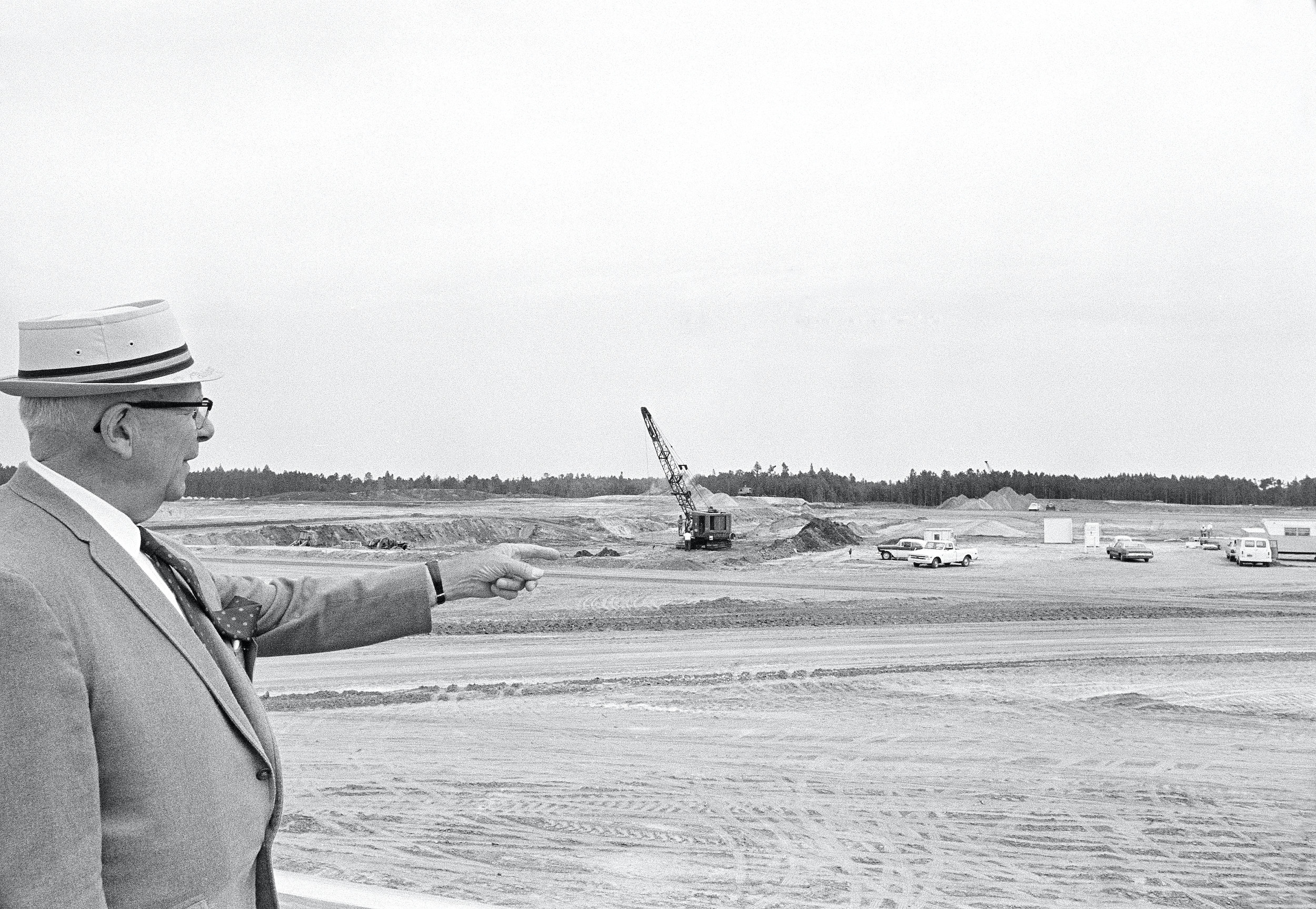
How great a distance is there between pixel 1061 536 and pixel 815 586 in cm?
2191

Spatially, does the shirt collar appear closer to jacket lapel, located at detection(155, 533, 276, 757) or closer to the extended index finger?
jacket lapel, located at detection(155, 533, 276, 757)

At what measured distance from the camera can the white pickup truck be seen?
117 feet

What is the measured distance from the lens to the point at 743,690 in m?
13.5

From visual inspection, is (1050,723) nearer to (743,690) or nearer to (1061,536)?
(743,690)

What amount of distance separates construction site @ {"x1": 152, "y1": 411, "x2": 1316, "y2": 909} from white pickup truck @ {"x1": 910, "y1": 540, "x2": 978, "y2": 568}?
323 inches

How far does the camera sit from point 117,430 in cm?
203

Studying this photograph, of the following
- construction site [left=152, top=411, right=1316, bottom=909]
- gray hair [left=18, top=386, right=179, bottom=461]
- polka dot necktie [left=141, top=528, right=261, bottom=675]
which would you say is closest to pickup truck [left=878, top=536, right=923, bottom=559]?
construction site [left=152, top=411, right=1316, bottom=909]

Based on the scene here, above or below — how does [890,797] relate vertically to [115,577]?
below

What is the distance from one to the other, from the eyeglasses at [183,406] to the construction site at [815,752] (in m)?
3.19

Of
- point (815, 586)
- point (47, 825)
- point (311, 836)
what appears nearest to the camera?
point (47, 825)

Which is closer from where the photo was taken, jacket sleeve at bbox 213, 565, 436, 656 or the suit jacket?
the suit jacket

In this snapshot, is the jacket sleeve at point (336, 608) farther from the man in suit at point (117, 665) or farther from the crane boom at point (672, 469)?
the crane boom at point (672, 469)

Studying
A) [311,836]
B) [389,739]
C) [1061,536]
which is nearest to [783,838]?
[311,836]

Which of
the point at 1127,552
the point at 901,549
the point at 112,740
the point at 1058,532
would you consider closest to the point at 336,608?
the point at 112,740
